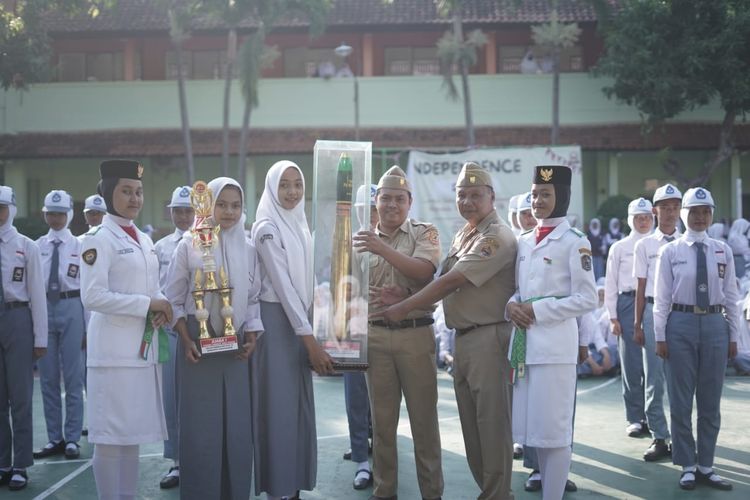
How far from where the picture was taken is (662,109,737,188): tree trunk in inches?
831

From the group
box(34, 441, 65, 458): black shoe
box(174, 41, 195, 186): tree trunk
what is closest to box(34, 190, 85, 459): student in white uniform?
box(34, 441, 65, 458): black shoe

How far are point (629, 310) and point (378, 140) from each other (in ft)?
50.2

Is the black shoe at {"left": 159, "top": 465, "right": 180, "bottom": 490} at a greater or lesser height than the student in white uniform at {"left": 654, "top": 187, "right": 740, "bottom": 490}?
lesser

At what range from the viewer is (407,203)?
5.41m

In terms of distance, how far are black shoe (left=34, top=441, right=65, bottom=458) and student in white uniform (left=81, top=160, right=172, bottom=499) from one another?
95.5 inches

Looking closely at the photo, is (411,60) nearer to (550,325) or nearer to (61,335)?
(61,335)

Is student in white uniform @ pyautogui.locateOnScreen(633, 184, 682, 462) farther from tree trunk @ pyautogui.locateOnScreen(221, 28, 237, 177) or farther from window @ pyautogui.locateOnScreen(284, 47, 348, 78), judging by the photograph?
window @ pyautogui.locateOnScreen(284, 47, 348, 78)

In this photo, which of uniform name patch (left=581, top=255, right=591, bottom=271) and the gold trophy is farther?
uniform name patch (left=581, top=255, right=591, bottom=271)

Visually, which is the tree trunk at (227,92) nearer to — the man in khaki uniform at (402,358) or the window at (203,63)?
the window at (203,63)

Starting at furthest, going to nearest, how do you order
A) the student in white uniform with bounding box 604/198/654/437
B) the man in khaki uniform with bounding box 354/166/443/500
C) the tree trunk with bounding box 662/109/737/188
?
the tree trunk with bounding box 662/109/737/188 → the student in white uniform with bounding box 604/198/654/437 → the man in khaki uniform with bounding box 354/166/443/500

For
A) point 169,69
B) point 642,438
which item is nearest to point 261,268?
point 642,438

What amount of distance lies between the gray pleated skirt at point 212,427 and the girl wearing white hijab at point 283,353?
142mm

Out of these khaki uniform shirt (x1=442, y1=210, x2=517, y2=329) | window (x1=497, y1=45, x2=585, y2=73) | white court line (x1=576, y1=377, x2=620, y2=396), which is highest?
window (x1=497, y1=45, x2=585, y2=73)

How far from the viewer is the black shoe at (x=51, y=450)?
7.06m
